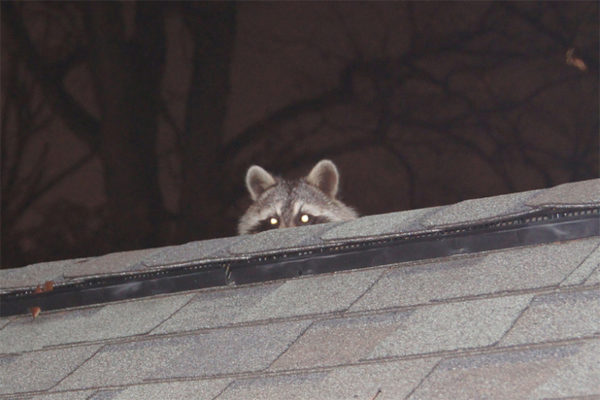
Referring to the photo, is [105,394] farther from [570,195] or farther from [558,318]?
[570,195]

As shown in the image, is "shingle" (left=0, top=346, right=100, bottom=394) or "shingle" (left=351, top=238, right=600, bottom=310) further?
"shingle" (left=0, top=346, right=100, bottom=394)

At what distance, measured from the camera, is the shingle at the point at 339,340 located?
1657mm

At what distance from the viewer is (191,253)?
2.37 meters

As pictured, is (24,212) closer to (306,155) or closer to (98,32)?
(98,32)

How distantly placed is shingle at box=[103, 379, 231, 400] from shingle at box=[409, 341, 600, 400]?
46cm

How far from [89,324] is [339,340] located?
0.82m

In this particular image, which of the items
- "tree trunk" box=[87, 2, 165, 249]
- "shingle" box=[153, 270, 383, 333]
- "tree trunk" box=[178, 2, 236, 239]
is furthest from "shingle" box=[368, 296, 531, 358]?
"tree trunk" box=[87, 2, 165, 249]

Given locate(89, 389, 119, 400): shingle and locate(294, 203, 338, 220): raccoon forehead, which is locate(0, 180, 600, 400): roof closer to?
locate(89, 389, 119, 400): shingle

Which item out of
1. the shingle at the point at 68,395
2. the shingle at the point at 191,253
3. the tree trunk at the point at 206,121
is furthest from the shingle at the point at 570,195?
the tree trunk at the point at 206,121

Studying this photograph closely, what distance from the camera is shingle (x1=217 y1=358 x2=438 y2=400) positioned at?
148 cm

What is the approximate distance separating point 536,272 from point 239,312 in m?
0.69

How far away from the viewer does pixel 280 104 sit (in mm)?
9703

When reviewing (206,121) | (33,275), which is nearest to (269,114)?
(206,121)

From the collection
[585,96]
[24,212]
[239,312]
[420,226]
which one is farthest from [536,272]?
[24,212]
